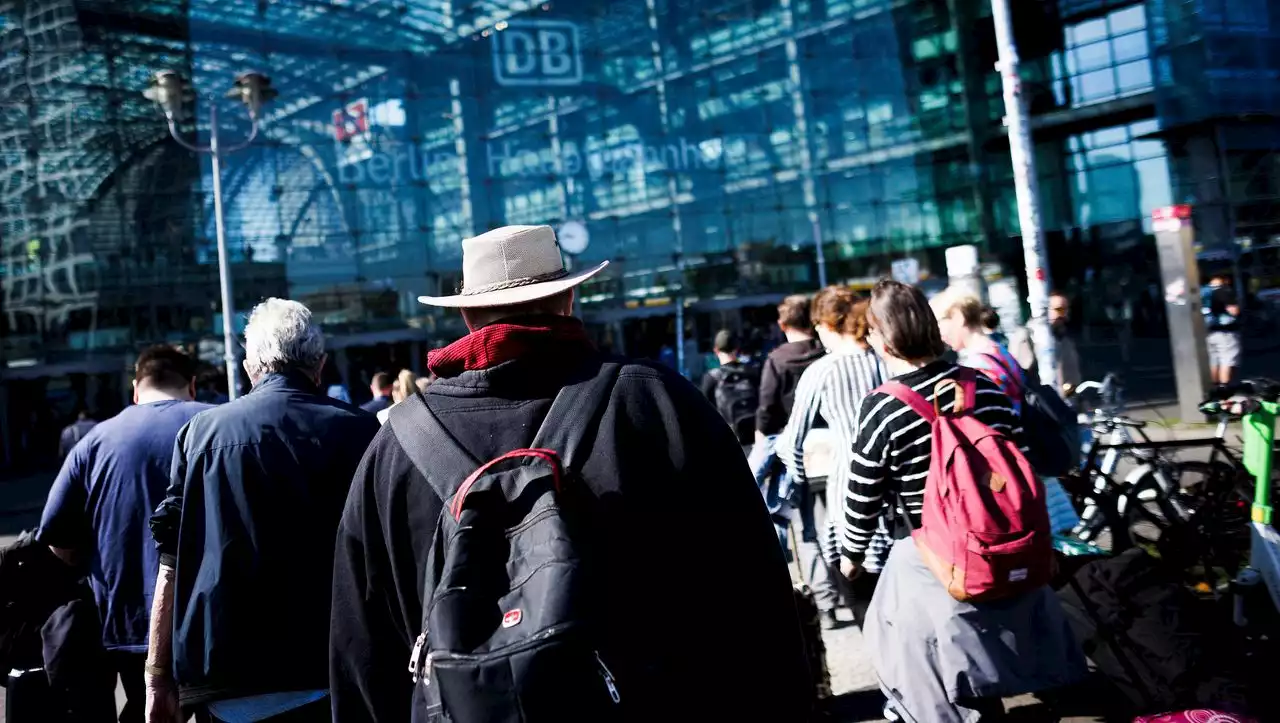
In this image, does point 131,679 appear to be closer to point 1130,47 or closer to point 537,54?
point 537,54

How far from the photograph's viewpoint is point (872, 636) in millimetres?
3354

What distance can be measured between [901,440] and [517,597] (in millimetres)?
1952

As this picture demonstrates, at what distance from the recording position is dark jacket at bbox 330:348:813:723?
1762 mm

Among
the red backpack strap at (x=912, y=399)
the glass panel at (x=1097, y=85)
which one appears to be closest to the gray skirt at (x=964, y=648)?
the red backpack strap at (x=912, y=399)

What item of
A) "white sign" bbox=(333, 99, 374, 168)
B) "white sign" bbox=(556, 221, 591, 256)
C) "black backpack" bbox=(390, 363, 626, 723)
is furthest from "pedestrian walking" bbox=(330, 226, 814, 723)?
"white sign" bbox=(333, 99, 374, 168)

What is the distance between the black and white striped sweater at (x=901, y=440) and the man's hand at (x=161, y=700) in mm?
2004

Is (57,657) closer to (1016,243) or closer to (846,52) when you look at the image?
(846,52)

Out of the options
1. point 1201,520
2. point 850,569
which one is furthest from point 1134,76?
point 850,569

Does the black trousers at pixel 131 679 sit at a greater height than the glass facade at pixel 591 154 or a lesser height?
lesser

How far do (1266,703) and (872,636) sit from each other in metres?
1.73

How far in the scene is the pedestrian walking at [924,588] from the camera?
3037 millimetres

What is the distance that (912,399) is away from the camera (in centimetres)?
321

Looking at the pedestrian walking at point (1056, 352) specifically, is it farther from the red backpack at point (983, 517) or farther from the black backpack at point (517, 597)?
the black backpack at point (517, 597)

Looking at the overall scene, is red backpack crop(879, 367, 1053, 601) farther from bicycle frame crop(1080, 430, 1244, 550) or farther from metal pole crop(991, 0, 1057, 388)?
metal pole crop(991, 0, 1057, 388)
